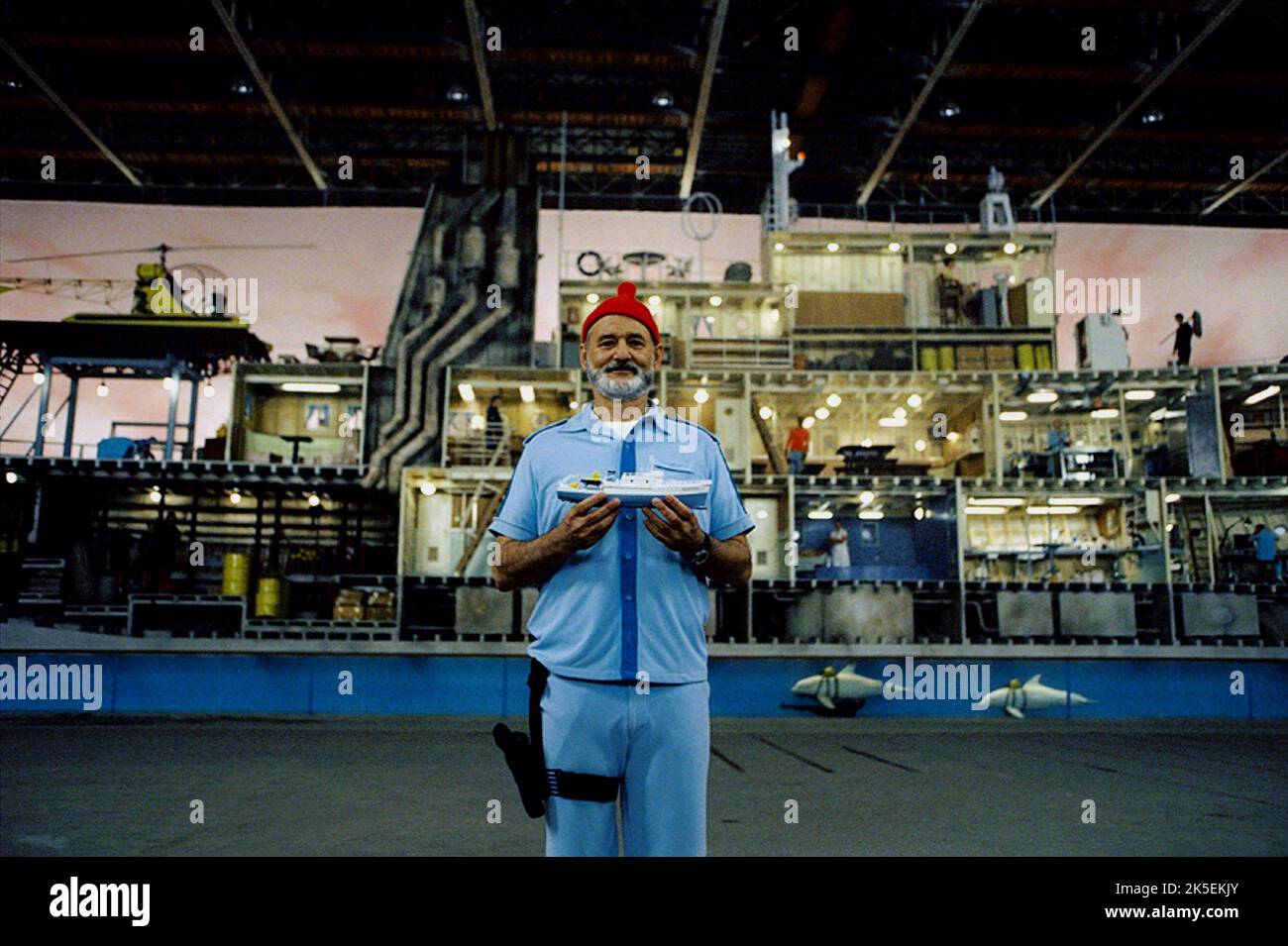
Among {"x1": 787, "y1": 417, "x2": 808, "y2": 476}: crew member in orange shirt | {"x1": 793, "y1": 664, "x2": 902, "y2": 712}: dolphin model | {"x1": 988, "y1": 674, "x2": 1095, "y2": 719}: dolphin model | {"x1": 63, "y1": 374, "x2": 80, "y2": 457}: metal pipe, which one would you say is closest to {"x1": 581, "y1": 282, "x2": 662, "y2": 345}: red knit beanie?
{"x1": 793, "y1": 664, "x2": 902, "y2": 712}: dolphin model

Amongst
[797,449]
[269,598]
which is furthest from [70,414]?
[797,449]

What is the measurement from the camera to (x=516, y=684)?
1792cm

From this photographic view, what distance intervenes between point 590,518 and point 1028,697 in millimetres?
17751

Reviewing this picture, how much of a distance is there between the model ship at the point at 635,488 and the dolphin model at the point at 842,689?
1613 centimetres

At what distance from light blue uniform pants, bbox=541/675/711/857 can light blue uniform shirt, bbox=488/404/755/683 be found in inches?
2.9

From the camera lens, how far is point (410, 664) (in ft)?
60.0

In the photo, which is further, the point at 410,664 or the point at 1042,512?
the point at 1042,512

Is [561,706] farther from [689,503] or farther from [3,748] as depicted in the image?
[3,748]

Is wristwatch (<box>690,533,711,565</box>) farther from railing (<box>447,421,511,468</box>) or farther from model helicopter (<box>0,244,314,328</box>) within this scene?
model helicopter (<box>0,244,314,328</box>)

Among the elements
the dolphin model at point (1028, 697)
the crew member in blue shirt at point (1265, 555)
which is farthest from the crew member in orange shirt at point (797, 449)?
the crew member in blue shirt at point (1265, 555)

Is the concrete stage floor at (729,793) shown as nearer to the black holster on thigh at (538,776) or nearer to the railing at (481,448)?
the black holster on thigh at (538,776)

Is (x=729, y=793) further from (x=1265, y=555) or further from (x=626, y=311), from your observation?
(x=1265, y=555)

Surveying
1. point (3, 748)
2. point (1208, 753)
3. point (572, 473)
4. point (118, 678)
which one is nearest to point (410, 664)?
point (118, 678)
